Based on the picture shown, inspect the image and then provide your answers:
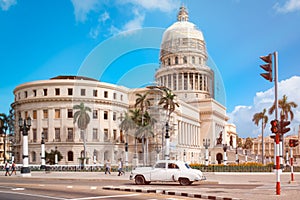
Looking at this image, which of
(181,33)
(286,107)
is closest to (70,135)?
(286,107)

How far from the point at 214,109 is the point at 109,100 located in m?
39.8

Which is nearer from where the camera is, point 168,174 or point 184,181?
point 184,181

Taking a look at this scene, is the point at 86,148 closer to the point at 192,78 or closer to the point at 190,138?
the point at 190,138

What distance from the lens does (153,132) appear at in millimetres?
89562

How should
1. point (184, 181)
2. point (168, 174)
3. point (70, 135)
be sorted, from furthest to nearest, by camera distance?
point (70, 135), point (168, 174), point (184, 181)

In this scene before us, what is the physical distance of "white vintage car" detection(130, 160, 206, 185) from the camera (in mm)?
25203

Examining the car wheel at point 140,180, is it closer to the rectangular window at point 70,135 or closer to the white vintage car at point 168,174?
the white vintage car at point 168,174

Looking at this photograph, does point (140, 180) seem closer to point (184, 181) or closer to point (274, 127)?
point (184, 181)

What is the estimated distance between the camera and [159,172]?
2572cm

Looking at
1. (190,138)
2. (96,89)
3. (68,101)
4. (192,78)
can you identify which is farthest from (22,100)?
(192,78)

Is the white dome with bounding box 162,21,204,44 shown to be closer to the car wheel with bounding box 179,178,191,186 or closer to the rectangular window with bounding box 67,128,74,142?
the rectangular window with bounding box 67,128,74,142

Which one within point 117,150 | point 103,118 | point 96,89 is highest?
point 96,89

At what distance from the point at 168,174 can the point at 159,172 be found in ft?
1.87

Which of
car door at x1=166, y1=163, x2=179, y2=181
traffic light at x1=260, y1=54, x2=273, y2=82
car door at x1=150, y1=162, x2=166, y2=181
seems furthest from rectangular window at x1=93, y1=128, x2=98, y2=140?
traffic light at x1=260, y1=54, x2=273, y2=82
